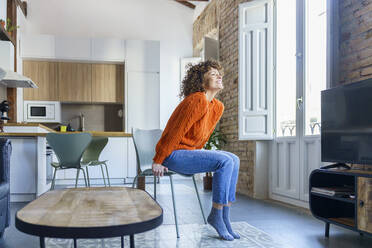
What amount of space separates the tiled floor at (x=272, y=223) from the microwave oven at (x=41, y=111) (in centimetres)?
314

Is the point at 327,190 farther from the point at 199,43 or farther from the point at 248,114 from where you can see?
the point at 199,43

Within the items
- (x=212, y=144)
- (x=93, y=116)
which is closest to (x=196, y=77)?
(x=212, y=144)

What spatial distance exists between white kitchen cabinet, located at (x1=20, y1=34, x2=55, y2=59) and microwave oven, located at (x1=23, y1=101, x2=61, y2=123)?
34.6 inches

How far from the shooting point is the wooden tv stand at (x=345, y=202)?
2414 millimetres

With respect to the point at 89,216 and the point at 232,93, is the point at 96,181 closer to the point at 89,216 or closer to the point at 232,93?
the point at 232,93

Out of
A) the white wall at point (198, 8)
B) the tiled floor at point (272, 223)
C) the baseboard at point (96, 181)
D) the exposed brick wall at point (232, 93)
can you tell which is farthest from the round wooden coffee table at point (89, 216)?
the white wall at point (198, 8)

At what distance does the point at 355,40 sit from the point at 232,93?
2564 millimetres

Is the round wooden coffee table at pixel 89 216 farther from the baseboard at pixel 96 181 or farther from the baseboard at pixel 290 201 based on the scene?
the baseboard at pixel 96 181

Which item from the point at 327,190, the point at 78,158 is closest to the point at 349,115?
the point at 327,190

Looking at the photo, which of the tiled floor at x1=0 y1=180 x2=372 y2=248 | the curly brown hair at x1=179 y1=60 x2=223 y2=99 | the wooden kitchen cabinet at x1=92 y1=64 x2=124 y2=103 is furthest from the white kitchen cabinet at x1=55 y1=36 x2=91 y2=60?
the curly brown hair at x1=179 y1=60 x2=223 y2=99

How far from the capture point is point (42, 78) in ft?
23.8

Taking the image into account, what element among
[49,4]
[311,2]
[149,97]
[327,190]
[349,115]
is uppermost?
[49,4]

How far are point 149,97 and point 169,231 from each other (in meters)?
4.70

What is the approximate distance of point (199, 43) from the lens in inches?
309
